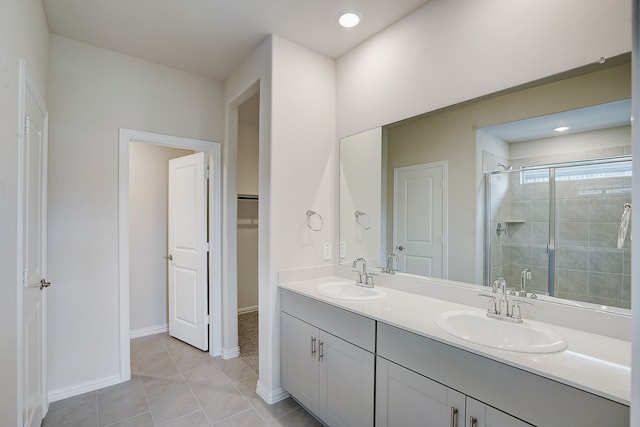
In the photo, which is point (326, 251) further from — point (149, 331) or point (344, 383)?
point (149, 331)

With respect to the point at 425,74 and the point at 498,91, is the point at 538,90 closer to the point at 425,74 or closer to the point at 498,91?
the point at 498,91

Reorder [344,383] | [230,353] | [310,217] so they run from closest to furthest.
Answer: [344,383] < [310,217] < [230,353]

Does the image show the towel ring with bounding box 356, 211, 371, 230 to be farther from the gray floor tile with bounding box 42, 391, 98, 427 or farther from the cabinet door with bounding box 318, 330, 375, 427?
the gray floor tile with bounding box 42, 391, 98, 427

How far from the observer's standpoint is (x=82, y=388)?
2340 mm

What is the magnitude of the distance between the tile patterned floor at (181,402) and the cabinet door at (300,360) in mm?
163

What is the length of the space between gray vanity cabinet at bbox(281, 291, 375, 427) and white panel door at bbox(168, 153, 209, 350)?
1171mm

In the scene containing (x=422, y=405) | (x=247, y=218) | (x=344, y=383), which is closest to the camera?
(x=422, y=405)

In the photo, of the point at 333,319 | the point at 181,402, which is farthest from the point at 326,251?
the point at 181,402

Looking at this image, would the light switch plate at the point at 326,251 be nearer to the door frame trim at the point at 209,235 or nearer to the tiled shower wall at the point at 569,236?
the door frame trim at the point at 209,235

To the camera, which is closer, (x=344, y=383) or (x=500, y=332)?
(x=500, y=332)

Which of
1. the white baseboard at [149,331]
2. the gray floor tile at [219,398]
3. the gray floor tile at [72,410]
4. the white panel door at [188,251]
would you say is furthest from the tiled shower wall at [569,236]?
the white baseboard at [149,331]

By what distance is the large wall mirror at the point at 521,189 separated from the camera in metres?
1.31

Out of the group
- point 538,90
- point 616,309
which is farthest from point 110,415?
point 538,90

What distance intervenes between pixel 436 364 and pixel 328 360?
740mm
